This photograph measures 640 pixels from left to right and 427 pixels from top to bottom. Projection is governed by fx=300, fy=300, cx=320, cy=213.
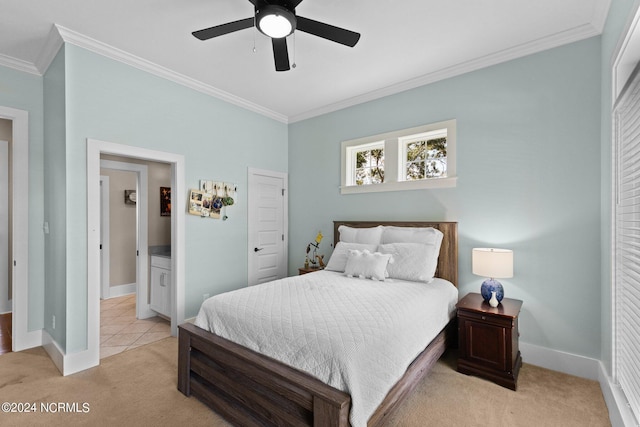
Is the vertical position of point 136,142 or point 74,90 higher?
point 74,90

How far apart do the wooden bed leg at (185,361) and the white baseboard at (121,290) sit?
11.8ft

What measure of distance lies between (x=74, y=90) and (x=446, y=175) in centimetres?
360

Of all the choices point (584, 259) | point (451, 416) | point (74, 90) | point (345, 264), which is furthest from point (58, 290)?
point (584, 259)

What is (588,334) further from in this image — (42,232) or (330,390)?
(42,232)

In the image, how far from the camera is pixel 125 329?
354 cm

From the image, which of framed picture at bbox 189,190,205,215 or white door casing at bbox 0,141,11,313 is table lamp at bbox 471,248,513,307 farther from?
white door casing at bbox 0,141,11,313

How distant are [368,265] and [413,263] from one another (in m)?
0.42

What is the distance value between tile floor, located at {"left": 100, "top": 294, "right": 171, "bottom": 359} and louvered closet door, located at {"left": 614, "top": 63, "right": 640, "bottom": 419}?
3.88 meters

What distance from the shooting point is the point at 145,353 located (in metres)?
2.91

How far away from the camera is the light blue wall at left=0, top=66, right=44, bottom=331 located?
3.01 m

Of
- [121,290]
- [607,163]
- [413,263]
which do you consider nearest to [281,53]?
[413,263]

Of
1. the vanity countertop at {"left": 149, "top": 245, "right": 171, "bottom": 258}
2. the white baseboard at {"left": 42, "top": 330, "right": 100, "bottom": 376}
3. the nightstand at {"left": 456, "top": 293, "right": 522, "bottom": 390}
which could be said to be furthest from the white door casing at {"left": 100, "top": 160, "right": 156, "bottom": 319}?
the nightstand at {"left": 456, "top": 293, "right": 522, "bottom": 390}

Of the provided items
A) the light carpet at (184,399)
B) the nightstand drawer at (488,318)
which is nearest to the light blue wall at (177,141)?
the light carpet at (184,399)

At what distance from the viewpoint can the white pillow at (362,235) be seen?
3.37m
